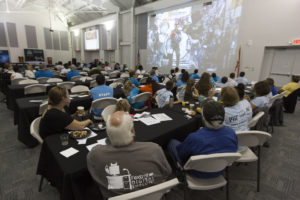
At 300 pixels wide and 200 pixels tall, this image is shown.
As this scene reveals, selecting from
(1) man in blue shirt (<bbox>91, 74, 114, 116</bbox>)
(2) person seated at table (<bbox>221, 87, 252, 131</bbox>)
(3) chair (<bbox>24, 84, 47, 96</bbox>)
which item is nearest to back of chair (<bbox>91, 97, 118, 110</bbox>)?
(1) man in blue shirt (<bbox>91, 74, 114, 116</bbox>)

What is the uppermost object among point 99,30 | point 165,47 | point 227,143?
point 99,30

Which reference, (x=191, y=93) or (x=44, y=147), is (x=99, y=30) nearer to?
(x=191, y=93)

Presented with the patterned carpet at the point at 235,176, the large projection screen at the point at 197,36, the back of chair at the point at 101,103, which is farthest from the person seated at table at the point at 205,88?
the large projection screen at the point at 197,36

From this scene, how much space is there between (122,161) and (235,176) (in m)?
2.09

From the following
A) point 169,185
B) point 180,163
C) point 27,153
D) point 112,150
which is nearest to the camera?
point 169,185

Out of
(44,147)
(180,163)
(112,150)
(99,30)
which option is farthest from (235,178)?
(99,30)

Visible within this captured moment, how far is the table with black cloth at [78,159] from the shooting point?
1269 mm

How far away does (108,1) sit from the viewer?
38.0 feet

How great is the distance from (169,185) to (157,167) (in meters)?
0.20

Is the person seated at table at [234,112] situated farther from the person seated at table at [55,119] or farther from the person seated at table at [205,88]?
the person seated at table at [55,119]

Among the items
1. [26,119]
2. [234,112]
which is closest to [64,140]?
[26,119]

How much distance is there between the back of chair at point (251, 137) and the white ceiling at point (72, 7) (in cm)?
1086

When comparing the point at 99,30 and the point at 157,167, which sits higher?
the point at 99,30

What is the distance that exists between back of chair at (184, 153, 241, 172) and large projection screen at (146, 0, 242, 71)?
7457mm
